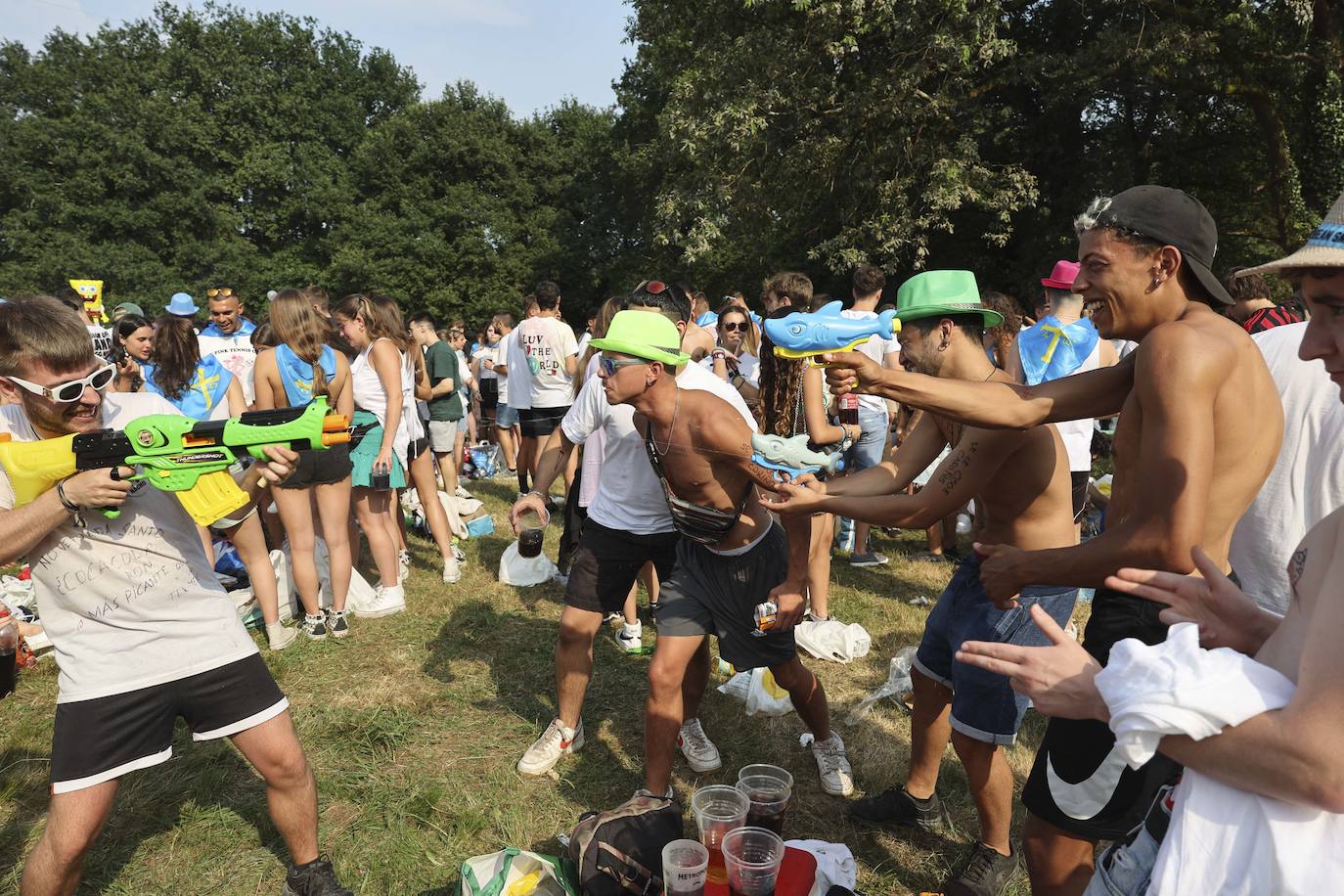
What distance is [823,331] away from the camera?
8.23ft

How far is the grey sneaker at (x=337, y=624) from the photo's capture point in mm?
5385

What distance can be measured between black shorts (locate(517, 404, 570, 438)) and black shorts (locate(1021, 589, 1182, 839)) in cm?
630

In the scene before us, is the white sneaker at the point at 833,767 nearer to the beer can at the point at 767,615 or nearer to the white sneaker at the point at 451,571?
the beer can at the point at 767,615

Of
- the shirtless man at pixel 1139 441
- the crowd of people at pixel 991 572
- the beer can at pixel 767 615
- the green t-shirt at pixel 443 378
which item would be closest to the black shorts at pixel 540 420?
the green t-shirt at pixel 443 378

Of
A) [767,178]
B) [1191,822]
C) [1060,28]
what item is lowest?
[1191,822]

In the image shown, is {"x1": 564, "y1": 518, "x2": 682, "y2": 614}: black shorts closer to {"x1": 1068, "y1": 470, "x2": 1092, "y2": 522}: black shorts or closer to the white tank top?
the white tank top

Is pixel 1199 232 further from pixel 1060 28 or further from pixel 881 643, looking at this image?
pixel 1060 28

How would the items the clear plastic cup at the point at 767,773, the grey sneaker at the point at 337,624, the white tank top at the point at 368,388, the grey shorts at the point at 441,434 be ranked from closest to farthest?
the clear plastic cup at the point at 767,773
the grey sneaker at the point at 337,624
the white tank top at the point at 368,388
the grey shorts at the point at 441,434

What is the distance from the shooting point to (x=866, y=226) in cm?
1469

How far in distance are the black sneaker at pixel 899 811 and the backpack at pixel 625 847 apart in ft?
3.64

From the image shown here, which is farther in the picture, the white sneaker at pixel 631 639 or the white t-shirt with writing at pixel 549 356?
the white t-shirt with writing at pixel 549 356

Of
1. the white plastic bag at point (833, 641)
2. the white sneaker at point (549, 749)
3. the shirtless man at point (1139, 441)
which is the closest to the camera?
the shirtless man at point (1139, 441)

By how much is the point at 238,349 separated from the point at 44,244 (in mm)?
30432

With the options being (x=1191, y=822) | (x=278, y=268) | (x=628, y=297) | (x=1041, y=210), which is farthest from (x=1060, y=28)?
(x=278, y=268)
